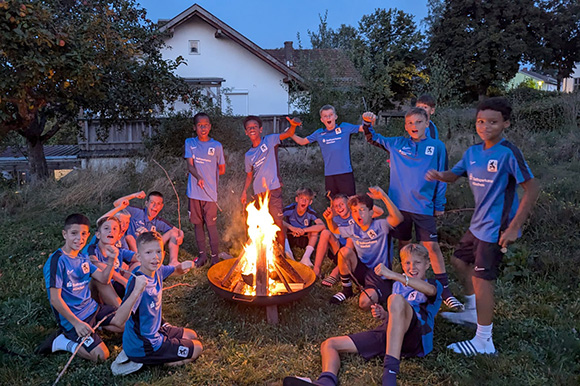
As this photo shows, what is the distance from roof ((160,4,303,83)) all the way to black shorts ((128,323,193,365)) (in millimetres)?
17218

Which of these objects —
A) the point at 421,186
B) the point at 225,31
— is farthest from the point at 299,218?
the point at 225,31

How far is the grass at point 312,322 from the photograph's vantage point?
3154 mm

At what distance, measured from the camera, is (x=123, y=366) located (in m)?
3.17

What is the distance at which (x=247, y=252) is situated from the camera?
4.46 metres

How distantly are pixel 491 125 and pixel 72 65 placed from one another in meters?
6.76

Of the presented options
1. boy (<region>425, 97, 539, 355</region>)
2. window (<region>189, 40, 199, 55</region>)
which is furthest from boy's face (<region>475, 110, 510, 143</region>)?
window (<region>189, 40, 199, 55</region>)

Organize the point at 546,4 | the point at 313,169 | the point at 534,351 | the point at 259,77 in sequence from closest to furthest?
the point at 534,351 → the point at 313,169 → the point at 259,77 → the point at 546,4

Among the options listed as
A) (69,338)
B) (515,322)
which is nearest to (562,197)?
(515,322)

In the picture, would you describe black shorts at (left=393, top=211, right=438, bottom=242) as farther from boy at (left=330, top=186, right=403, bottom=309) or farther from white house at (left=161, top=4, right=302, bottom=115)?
white house at (left=161, top=4, right=302, bottom=115)

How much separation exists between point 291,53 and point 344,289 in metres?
24.8

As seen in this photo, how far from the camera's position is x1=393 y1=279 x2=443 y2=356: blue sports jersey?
10.8ft

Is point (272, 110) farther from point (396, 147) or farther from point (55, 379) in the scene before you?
point (55, 379)

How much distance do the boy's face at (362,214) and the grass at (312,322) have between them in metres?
0.96

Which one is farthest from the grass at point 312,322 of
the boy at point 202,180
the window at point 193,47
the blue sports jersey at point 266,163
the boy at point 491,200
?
the window at point 193,47
